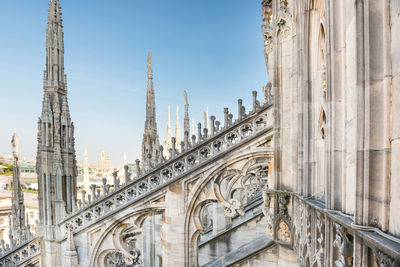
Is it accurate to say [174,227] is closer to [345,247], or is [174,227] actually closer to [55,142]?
[55,142]

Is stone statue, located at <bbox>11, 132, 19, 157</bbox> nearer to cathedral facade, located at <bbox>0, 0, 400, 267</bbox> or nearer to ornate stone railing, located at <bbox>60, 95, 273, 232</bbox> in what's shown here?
cathedral facade, located at <bbox>0, 0, 400, 267</bbox>

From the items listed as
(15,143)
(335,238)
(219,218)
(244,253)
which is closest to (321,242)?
(335,238)

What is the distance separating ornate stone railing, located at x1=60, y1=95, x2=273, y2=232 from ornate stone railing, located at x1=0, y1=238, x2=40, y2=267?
1.66 meters

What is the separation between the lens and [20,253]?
27.1 feet

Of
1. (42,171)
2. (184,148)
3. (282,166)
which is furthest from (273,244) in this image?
(42,171)

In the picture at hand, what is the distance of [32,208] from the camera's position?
86.8 ft

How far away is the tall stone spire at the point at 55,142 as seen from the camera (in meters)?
7.47

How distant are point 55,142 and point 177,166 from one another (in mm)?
3934

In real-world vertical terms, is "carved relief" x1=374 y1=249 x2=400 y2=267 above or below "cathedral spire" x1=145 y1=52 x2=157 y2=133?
below

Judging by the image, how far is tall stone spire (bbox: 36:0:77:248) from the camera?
747 centimetres

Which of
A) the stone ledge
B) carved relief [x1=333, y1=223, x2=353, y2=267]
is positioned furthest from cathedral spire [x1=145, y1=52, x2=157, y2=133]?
carved relief [x1=333, y1=223, x2=353, y2=267]

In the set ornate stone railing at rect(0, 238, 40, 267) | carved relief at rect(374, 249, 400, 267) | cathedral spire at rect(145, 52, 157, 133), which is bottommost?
ornate stone railing at rect(0, 238, 40, 267)

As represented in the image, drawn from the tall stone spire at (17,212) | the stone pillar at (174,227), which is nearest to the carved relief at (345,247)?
the stone pillar at (174,227)

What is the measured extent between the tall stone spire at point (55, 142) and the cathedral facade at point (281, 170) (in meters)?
0.03
